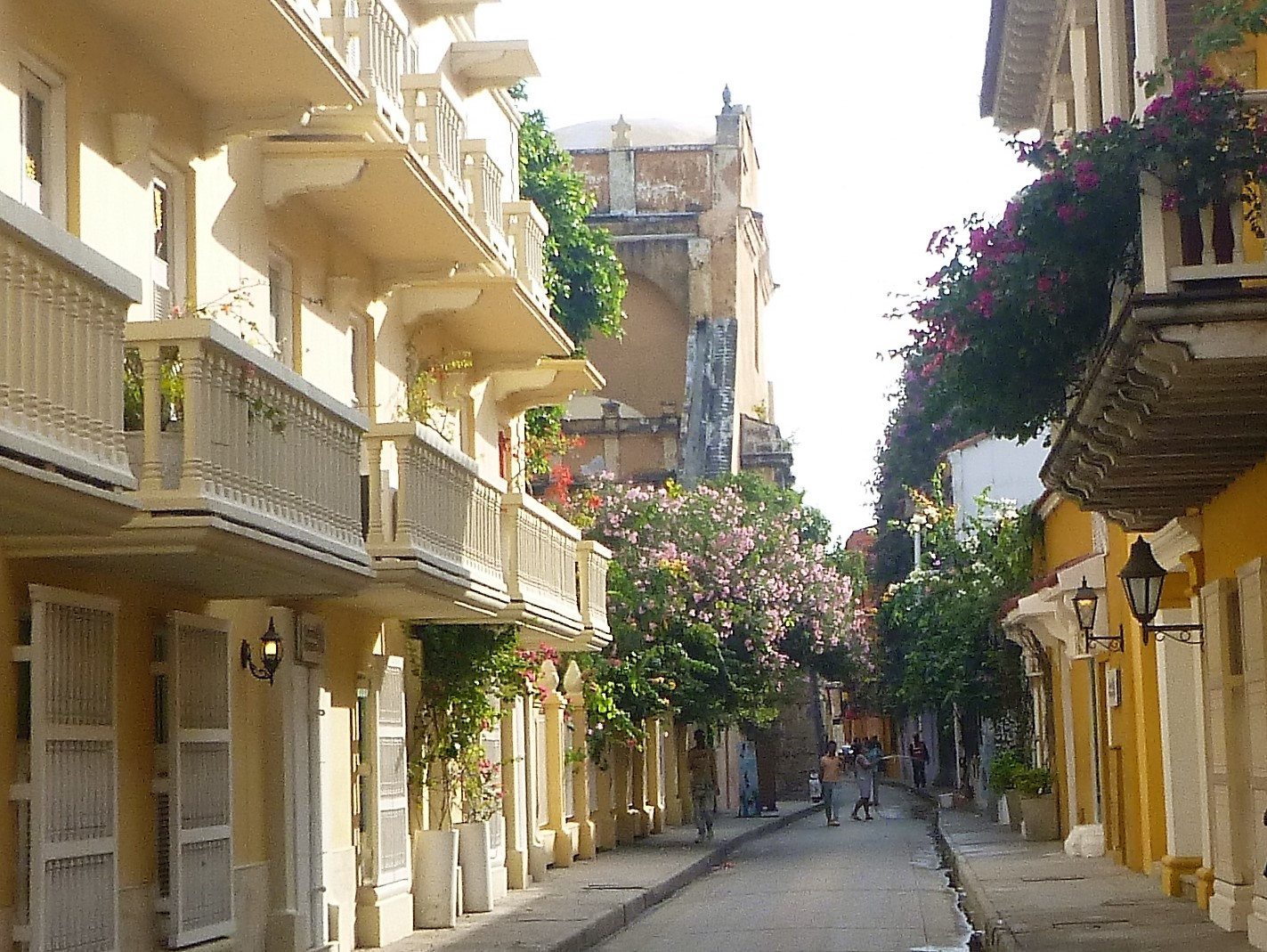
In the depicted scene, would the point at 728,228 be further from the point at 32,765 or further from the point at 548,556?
the point at 32,765

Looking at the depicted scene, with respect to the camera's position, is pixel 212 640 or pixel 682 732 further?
pixel 682 732

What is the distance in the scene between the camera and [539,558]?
74.7ft

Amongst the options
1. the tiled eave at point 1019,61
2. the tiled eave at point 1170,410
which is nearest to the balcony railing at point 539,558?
the tiled eave at point 1170,410

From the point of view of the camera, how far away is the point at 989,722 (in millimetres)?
47969

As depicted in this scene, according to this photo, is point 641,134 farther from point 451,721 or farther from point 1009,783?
point 451,721

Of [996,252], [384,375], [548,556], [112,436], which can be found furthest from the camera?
[548,556]

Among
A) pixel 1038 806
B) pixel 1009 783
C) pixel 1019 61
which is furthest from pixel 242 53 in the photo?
pixel 1009 783

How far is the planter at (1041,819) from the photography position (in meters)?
32.3

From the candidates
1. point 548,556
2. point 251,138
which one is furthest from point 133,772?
point 548,556

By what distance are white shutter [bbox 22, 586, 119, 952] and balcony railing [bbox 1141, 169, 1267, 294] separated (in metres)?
6.07

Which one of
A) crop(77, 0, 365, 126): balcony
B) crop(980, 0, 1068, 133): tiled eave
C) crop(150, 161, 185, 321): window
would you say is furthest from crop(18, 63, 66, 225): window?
crop(980, 0, 1068, 133): tiled eave

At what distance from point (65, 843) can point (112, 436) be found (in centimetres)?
276

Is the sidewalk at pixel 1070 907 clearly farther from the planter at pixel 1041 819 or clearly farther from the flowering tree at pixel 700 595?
the flowering tree at pixel 700 595

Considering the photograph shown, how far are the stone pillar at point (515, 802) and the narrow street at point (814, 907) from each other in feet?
6.12
